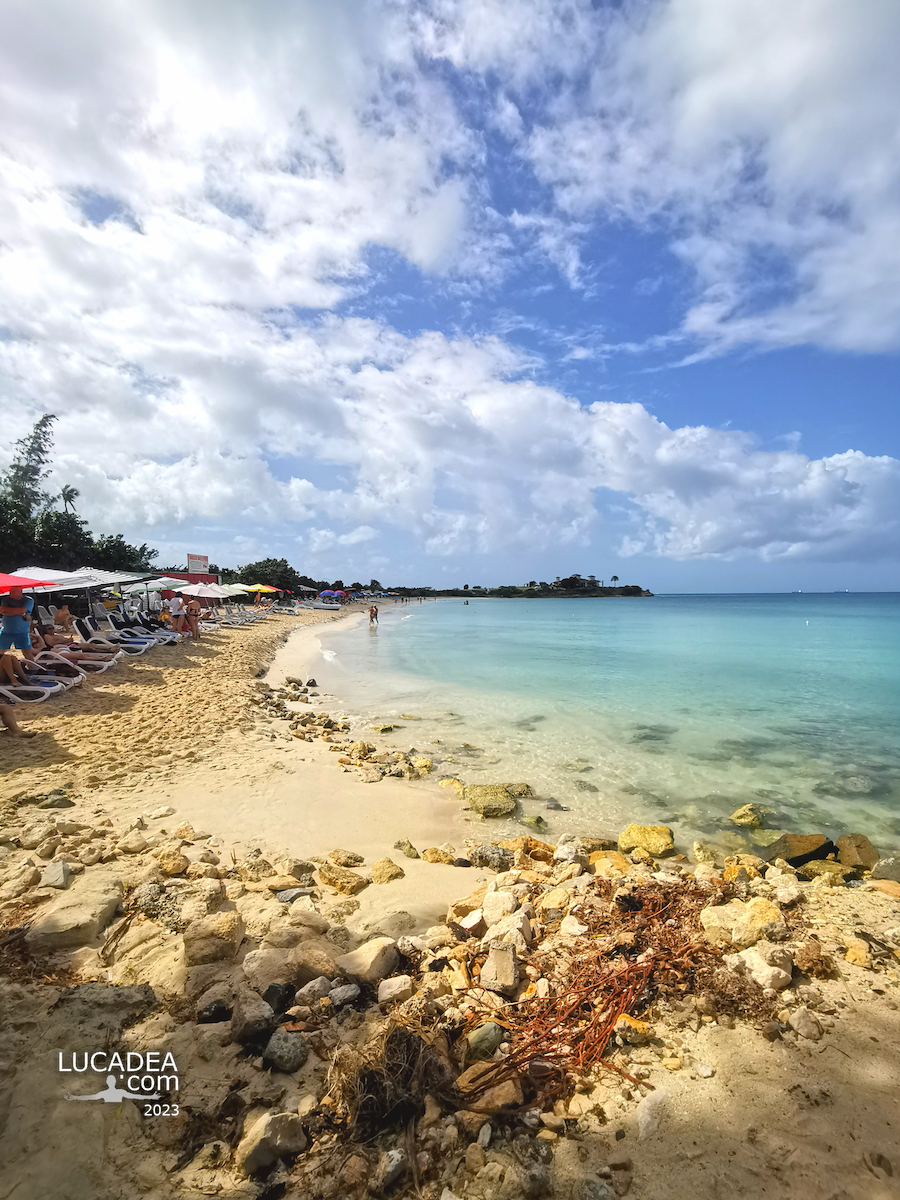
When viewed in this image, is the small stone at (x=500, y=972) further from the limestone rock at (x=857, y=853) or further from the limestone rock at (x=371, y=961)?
the limestone rock at (x=857, y=853)

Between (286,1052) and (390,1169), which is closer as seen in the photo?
(390,1169)

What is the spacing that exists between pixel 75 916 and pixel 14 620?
1080 cm

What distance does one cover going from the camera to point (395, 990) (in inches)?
136

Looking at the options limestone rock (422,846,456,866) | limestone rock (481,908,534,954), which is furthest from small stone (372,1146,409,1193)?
limestone rock (422,846,456,866)

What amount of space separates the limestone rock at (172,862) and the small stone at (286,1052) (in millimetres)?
2613

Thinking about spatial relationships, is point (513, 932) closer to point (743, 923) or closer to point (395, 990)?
point (395, 990)

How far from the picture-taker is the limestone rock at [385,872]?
562 centimetres

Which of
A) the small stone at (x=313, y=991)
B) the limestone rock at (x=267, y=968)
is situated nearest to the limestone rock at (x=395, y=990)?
the small stone at (x=313, y=991)

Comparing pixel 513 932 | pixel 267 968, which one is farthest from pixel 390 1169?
pixel 513 932

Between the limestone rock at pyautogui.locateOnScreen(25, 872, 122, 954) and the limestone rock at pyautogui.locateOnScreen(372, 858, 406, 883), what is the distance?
244 cm

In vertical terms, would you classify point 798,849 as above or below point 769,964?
below

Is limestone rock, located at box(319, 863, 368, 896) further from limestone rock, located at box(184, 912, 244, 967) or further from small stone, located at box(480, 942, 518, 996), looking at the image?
small stone, located at box(480, 942, 518, 996)

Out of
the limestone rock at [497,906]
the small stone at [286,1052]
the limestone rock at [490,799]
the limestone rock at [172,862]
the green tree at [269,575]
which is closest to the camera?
the small stone at [286,1052]

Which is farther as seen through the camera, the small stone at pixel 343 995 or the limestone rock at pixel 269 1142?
the small stone at pixel 343 995
